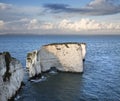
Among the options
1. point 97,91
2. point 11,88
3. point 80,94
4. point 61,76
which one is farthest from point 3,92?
point 61,76

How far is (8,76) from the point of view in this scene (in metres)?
40.8

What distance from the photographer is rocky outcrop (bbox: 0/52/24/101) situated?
124ft

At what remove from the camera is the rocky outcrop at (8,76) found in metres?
37.8

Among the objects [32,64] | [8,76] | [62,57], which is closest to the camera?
[8,76]

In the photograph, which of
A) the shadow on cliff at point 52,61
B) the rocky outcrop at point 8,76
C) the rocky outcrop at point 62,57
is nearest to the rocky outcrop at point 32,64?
the rocky outcrop at point 62,57

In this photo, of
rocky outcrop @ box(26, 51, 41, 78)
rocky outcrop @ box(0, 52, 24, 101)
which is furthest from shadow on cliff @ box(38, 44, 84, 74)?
rocky outcrop @ box(0, 52, 24, 101)

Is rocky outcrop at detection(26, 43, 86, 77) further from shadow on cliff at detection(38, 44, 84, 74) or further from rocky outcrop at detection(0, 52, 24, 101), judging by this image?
rocky outcrop at detection(0, 52, 24, 101)

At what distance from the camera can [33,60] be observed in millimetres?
56781

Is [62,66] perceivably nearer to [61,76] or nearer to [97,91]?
[61,76]

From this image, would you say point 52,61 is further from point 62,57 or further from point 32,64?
point 32,64

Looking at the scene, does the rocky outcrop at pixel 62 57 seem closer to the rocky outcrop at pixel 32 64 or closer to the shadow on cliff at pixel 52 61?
the shadow on cliff at pixel 52 61

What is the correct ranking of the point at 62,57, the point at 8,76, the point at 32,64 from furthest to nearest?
the point at 62,57 → the point at 32,64 → the point at 8,76

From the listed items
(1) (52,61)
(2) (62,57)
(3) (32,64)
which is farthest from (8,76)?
(2) (62,57)

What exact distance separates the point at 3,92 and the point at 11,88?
4000mm
